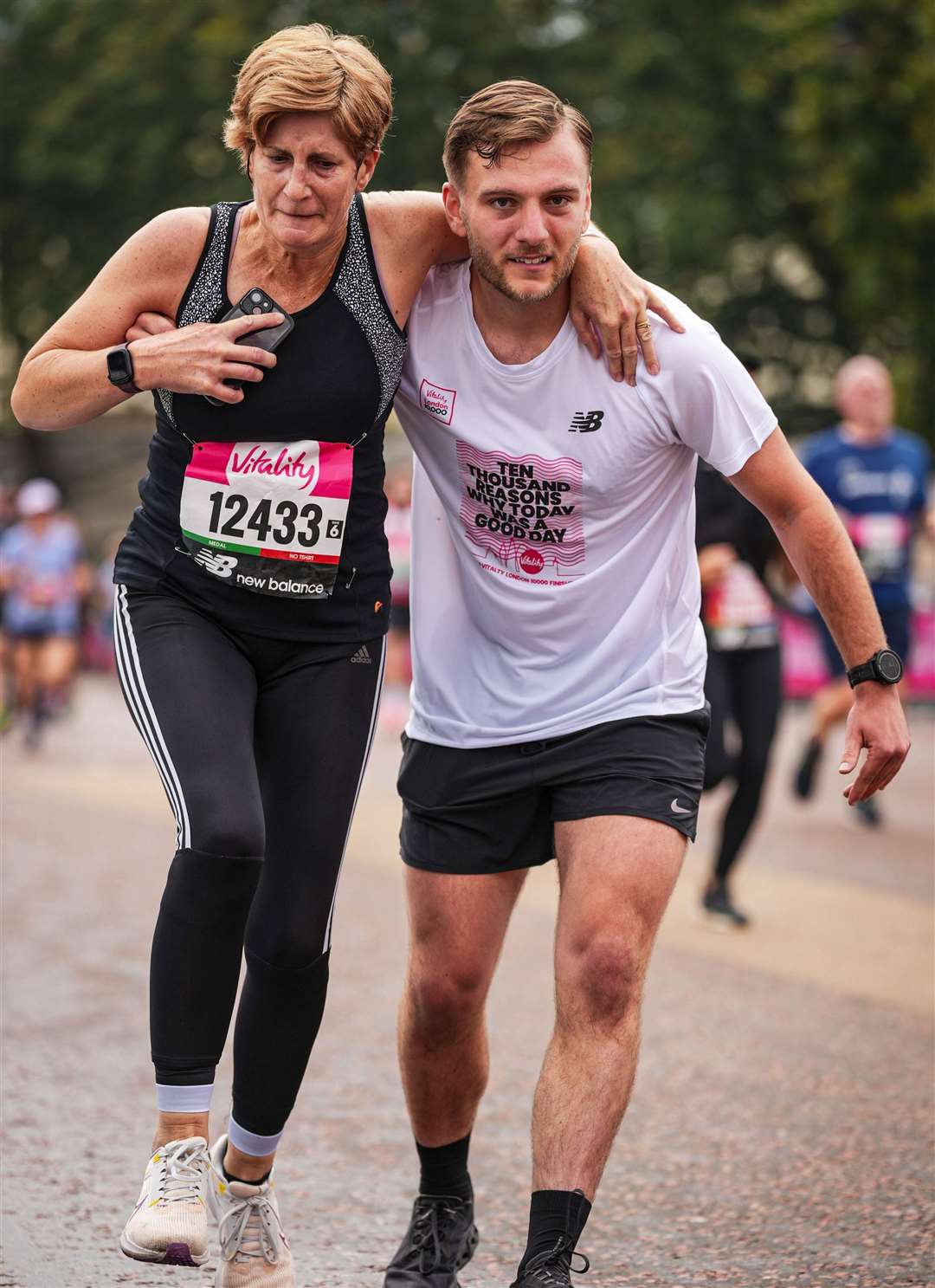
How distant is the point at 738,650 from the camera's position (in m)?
8.09

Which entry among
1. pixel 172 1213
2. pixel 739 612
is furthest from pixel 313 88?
pixel 739 612

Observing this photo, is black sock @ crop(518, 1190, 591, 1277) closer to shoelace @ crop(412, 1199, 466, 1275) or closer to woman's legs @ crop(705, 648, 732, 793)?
shoelace @ crop(412, 1199, 466, 1275)

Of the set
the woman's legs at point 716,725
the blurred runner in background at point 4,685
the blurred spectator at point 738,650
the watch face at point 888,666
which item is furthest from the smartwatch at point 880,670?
the blurred runner in background at point 4,685

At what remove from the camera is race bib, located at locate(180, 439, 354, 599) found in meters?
3.74

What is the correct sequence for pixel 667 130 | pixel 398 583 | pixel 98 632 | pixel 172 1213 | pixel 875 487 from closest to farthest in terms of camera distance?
pixel 172 1213
pixel 875 487
pixel 398 583
pixel 98 632
pixel 667 130

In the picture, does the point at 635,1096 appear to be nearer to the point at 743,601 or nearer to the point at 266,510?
the point at 266,510

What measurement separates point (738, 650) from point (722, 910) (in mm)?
1067

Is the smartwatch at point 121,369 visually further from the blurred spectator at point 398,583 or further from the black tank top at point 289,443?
the blurred spectator at point 398,583

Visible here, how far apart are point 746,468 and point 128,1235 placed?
1.79 m

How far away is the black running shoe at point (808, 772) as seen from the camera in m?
11.2

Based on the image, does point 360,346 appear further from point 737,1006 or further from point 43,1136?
point 737,1006

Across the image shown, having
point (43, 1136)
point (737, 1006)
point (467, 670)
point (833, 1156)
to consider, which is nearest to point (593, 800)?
point (467, 670)

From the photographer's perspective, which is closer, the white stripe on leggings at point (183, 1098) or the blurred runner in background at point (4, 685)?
the white stripe on leggings at point (183, 1098)

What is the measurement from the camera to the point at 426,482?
13.6 feet
